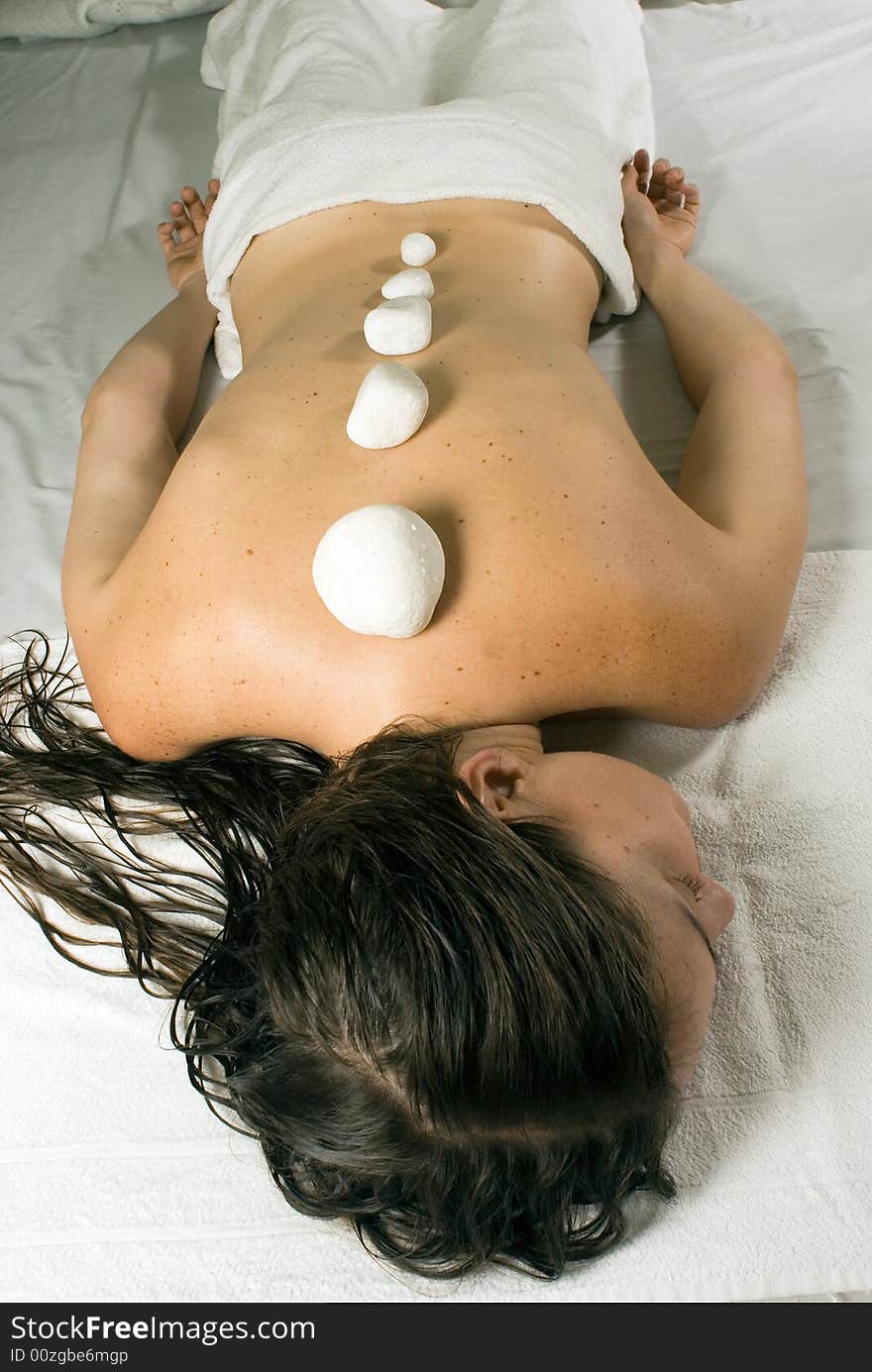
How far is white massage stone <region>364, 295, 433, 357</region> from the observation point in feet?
3.48

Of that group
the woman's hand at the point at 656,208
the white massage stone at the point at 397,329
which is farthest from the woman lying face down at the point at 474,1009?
the woman's hand at the point at 656,208

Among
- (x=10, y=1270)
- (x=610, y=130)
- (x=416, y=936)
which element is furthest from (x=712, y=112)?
(x=10, y=1270)

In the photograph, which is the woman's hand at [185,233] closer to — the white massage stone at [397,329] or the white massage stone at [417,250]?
the white massage stone at [417,250]

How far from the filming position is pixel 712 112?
1.73 m

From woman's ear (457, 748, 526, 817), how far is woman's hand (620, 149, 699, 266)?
85 cm

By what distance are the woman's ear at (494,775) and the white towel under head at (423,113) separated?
695 mm

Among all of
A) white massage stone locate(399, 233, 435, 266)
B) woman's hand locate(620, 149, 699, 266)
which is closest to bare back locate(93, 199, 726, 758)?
white massage stone locate(399, 233, 435, 266)

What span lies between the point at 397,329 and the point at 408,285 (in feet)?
0.34

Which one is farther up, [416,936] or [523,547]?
[523,547]

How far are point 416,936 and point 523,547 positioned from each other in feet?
1.10

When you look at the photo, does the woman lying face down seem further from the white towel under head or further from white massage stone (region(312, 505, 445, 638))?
the white towel under head

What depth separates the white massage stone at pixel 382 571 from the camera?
0.87 meters

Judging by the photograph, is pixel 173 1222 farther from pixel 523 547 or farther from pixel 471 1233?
pixel 523 547
